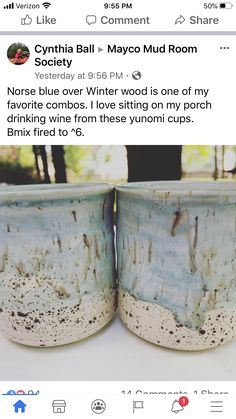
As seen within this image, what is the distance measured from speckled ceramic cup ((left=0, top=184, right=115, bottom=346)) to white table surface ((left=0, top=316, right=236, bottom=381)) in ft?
0.06

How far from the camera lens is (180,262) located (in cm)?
27

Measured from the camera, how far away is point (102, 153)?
2.03 ft

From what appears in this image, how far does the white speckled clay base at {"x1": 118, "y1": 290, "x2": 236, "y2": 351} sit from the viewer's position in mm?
291

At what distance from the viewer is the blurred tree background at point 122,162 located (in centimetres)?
61

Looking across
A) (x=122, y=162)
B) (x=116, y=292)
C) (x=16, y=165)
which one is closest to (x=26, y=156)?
(x=16, y=165)

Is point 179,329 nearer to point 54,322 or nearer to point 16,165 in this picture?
point 54,322
